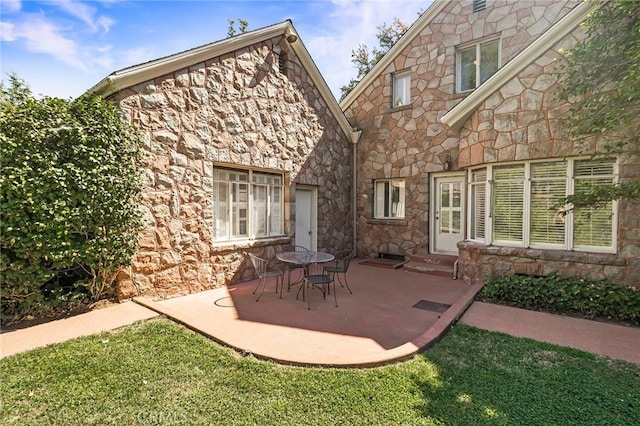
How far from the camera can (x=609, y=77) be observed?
4477mm

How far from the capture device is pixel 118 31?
18.2 ft

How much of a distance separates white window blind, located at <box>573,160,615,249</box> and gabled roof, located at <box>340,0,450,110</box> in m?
5.99

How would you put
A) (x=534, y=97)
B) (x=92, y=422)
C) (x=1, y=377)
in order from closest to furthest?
1. (x=92, y=422)
2. (x=1, y=377)
3. (x=534, y=97)

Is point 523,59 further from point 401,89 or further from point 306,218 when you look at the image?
point 306,218

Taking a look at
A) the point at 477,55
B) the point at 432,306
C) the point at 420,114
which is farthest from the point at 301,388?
the point at 477,55

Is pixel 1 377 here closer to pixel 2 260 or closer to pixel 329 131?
pixel 2 260

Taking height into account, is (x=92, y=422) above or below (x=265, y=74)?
below

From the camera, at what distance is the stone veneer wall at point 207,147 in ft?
17.9

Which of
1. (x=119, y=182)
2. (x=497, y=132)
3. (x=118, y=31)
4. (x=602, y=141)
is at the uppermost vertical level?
(x=118, y=31)

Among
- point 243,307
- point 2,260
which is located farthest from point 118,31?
point 243,307

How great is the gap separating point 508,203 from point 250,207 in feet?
18.7

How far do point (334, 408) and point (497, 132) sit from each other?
6227 mm

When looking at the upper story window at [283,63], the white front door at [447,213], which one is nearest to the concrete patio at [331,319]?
the white front door at [447,213]
